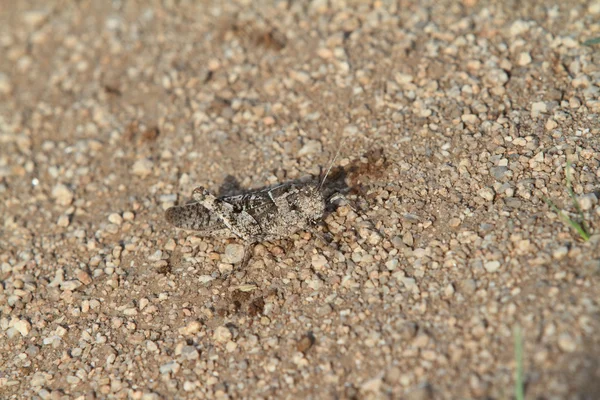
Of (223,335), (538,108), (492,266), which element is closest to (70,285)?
(223,335)

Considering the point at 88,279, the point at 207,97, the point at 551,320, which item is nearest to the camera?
the point at 551,320

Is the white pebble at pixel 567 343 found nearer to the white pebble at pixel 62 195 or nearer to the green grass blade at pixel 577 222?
the green grass blade at pixel 577 222

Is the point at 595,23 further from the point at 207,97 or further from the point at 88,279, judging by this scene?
the point at 88,279

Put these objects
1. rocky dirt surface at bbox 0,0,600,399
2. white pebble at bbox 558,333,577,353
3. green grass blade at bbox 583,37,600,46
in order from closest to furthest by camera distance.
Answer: white pebble at bbox 558,333,577,353
rocky dirt surface at bbox 0,0,600,399
green grass blade at bbox 583,37,600,46

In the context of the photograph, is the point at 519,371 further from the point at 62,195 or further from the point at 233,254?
the point at 62,195

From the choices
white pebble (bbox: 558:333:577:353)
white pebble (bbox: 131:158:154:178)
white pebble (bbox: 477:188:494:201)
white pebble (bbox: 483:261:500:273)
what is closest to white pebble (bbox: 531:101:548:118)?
white pebble (bbox: 477:188:494:201)

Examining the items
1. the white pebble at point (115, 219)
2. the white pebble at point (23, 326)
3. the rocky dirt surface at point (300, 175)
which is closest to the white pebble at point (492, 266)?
the rocky dirt surface at point (300, 175)

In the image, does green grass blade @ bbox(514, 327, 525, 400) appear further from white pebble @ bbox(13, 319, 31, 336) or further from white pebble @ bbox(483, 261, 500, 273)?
white pebble @ bbox(13, 319, 31, 336)

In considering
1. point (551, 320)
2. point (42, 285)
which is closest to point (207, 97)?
point (42, 285)
